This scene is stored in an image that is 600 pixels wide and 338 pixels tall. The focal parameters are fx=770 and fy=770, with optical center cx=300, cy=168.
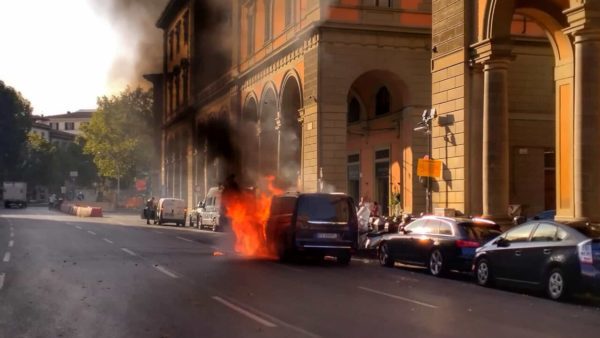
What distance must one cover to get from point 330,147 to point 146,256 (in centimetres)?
1393

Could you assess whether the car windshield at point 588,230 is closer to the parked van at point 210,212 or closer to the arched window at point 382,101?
the arched window at point 382,101

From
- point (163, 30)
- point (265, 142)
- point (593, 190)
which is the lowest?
point (593, 190)

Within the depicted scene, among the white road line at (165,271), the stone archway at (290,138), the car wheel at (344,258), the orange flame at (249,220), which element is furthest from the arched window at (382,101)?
the white road line at (165,271)

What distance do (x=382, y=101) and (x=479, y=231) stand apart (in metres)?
19.5

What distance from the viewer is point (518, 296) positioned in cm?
1367

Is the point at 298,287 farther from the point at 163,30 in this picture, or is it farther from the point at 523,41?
the point at 163,30

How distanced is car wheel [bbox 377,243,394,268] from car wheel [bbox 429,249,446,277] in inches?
80.0

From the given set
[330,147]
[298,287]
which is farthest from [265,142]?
[298,287]

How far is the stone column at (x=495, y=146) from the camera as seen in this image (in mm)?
22188

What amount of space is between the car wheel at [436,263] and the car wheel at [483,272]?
135cm

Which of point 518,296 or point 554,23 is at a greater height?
point 554,23

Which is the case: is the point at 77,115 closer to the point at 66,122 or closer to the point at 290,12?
the point at 66,122

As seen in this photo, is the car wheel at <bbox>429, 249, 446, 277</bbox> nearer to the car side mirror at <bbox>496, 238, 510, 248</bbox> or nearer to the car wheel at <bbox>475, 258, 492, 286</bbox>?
the car wheel at <bbox>475, 258, 492, 286</bbox>

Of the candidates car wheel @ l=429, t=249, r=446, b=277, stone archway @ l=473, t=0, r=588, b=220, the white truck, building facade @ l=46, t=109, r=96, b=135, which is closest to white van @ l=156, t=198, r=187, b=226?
stone archway @ l=473, t=0, r=588, b=220
